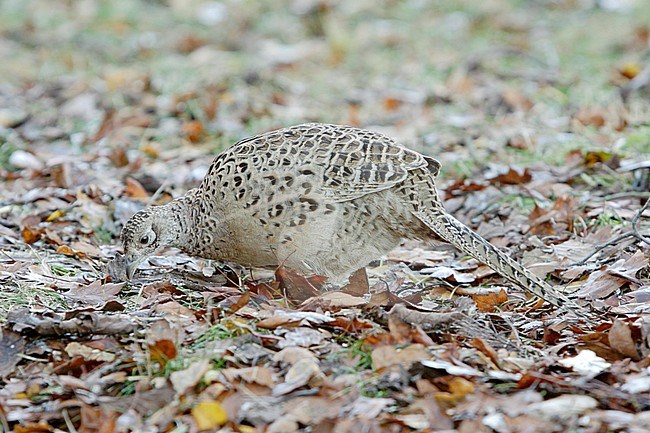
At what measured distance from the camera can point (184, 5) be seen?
14906mm

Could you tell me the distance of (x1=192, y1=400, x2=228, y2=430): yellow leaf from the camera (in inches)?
148

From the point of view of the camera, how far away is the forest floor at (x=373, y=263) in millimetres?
3980

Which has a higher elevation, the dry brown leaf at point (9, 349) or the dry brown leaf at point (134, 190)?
the dry brown leaf at point (9, 349)

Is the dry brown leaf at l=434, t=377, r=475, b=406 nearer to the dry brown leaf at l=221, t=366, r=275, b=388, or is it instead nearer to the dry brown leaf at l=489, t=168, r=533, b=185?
the dry brown leaf at l=221, t=366, r=275, b=388

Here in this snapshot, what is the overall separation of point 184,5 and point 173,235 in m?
9.78

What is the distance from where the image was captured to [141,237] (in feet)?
18.9

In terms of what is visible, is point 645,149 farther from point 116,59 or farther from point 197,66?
point 116,59

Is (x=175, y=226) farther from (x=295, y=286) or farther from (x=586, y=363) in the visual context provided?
(x=586, y=363)

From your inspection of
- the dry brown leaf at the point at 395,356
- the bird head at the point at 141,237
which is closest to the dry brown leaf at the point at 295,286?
the bird head at the point at 141,237

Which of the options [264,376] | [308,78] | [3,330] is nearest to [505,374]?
[264,376]

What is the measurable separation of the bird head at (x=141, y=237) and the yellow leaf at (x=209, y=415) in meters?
2.02

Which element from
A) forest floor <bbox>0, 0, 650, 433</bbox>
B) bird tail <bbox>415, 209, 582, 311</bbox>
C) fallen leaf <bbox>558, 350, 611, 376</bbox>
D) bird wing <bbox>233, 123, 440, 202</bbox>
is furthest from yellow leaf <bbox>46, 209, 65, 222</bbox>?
fallen leaf <bbox>558, 350, 611, 376</bbox>

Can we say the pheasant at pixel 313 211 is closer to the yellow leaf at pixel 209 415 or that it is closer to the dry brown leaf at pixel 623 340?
the dry brown leaf at pixel 623 340

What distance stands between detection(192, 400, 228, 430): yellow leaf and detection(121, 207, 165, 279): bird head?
2.02m
